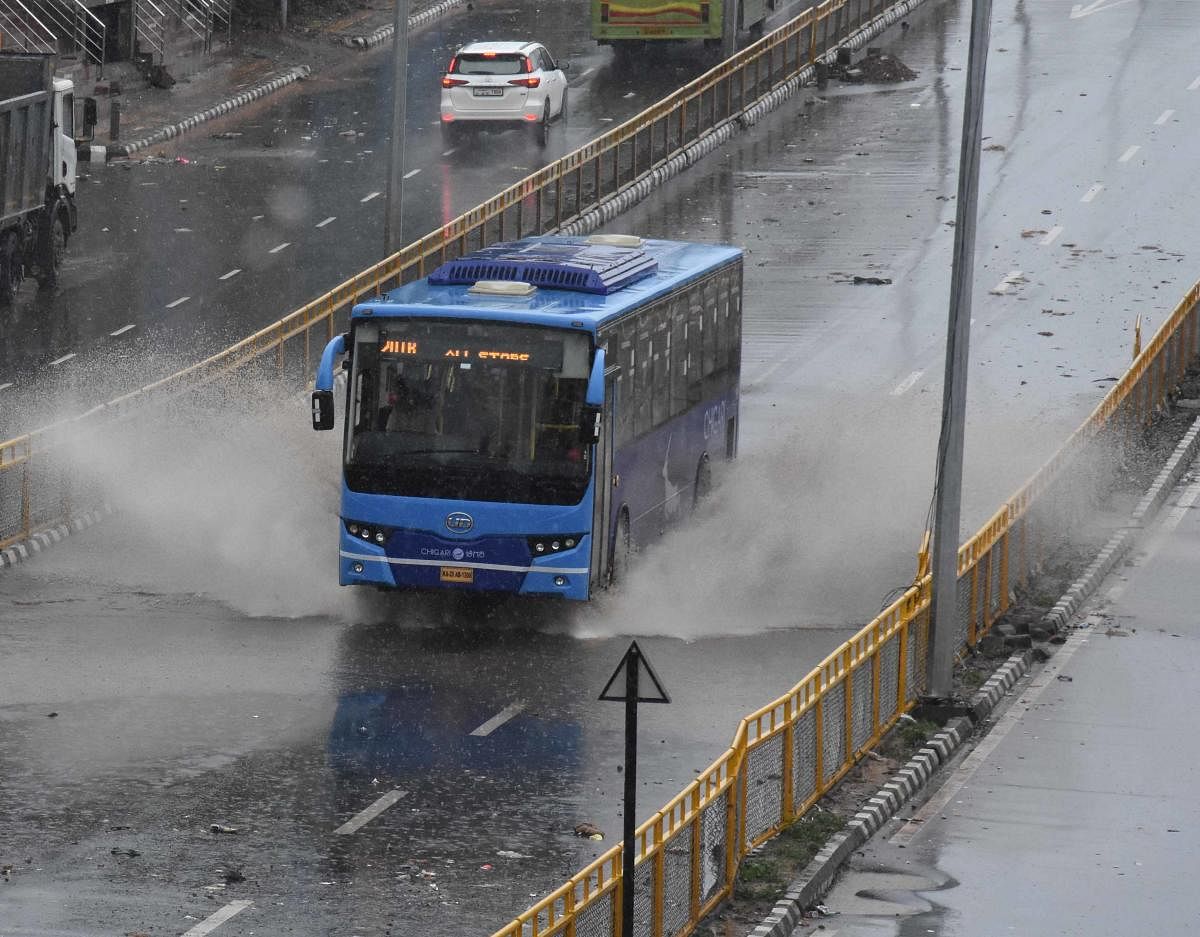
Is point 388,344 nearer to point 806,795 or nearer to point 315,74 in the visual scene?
point 806,795

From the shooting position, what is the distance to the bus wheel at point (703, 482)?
25.1 metres

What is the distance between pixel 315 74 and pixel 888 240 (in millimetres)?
17387

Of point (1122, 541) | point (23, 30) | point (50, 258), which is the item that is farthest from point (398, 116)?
point (23, 30)

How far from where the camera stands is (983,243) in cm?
4038

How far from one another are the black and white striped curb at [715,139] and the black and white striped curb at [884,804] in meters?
20.7

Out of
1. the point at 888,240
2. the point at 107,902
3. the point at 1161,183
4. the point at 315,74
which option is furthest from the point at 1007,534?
the point at 315,74

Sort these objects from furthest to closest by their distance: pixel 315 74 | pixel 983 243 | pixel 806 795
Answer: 1. pixel 315 74
2. pixel 983 243
3. pixel 806 795

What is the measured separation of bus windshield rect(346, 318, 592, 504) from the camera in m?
20.9

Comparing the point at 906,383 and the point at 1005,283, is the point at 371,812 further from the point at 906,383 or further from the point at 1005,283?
the point at 1005,283

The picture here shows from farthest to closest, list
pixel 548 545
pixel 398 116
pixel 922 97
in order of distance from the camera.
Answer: pixel 922 97 → pixel 398 116 → pixel 548 545

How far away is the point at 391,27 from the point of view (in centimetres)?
5794

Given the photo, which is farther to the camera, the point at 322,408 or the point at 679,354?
the point at 679,354

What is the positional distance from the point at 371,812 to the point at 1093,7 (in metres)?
46.9

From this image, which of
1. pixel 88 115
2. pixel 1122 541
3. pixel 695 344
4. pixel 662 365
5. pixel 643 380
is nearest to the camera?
pixel 643 380
